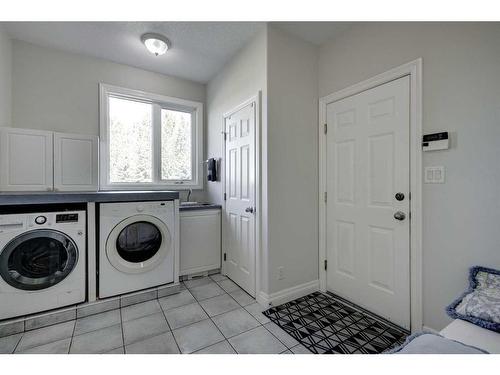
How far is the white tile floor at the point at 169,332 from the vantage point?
5.29 feet

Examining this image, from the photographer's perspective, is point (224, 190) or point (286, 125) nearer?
point (286, 125)

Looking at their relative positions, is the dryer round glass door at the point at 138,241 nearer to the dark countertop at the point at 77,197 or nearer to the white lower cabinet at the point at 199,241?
the dark countertop at the point at 77,197

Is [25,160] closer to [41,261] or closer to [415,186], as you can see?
[41,261]

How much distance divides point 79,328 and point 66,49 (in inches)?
115

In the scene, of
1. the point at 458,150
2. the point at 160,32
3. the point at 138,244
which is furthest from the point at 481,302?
the point at 160,32

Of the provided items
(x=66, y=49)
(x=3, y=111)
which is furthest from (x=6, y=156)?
(x=66, y=49)

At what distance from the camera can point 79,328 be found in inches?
72.6

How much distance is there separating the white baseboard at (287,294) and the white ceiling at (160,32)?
2.59 metres

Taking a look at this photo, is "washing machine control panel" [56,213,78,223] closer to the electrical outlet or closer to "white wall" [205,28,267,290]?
"white wall" [205,28,267,290]

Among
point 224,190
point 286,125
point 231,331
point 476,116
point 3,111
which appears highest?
point 3,111

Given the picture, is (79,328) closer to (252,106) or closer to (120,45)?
(252,106)

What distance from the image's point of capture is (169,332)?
1.80m
